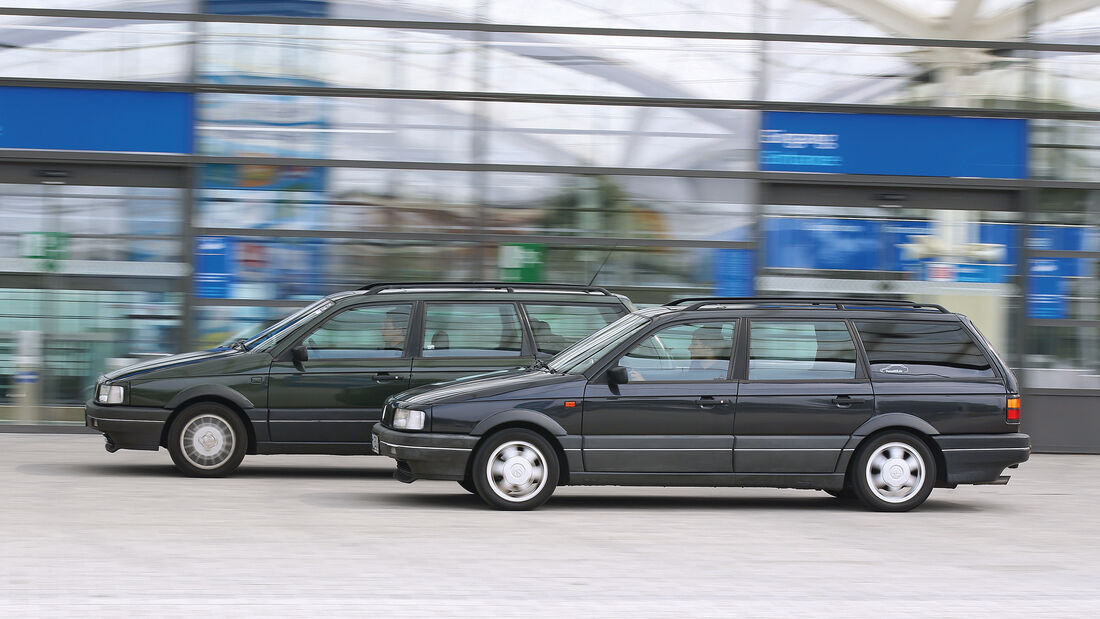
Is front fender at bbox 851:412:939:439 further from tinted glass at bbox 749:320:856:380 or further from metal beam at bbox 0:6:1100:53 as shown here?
metal beam at bbox 0:6:1100:53

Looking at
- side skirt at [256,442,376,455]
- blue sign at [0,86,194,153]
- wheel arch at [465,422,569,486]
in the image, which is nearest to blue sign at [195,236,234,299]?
blue sign at [0,86,194,153]

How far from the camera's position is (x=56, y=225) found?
1545cm

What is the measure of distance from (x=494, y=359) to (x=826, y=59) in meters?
6.87

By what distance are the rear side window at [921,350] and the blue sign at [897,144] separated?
6032mm

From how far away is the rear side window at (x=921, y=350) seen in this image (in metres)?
10.1

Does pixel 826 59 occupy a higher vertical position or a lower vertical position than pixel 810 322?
higher

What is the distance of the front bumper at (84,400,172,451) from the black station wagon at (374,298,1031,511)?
2250 mm

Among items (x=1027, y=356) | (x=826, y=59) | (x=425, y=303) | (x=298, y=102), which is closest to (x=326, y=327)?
(x=425, y=303)

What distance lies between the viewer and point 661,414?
379 inches

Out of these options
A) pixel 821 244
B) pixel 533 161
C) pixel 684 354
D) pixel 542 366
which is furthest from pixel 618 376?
pixel 821 244

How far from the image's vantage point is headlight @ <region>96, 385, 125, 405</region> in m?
11.1

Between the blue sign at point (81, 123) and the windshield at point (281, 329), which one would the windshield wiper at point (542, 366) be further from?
the blue sign at point (81, 123)

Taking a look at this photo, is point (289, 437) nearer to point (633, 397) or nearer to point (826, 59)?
point (633, 397)

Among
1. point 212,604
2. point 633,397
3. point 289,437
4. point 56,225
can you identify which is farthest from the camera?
point 56,225
